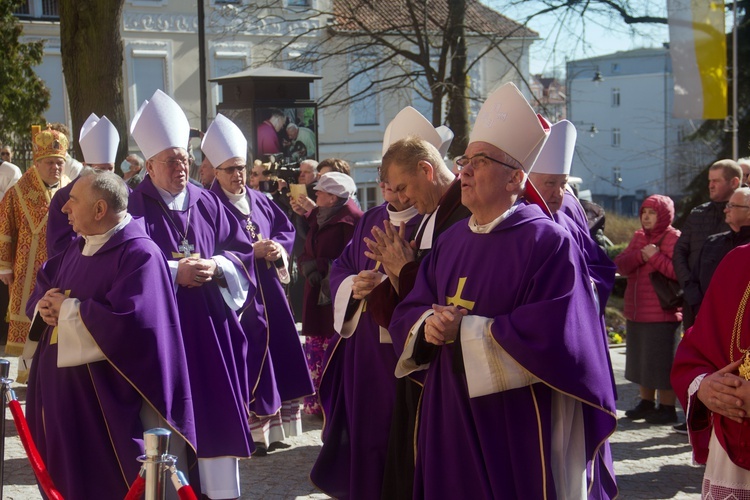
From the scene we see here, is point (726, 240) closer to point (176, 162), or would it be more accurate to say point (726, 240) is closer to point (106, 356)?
point (176, 162)

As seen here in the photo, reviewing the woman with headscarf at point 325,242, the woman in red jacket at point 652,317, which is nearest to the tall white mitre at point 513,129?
the woman with headscarf at point 325,242

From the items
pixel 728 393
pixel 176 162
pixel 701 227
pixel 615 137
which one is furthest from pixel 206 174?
pixel 615 137

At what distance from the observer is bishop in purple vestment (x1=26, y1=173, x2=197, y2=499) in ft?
16.1

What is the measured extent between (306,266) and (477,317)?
4.28m

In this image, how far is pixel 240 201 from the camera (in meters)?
7.45

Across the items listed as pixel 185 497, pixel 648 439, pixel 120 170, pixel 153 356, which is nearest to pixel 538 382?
pixel 185 497

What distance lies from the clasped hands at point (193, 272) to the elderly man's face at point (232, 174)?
1.48m

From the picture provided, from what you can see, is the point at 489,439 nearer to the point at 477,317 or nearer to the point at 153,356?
the point at 477,317

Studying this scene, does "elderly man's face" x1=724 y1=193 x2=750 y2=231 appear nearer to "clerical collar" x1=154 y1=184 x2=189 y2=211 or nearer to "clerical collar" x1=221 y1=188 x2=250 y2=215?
"clerical collar" x1=221 y1=188 x2=250 y2=215

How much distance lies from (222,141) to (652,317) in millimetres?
3561

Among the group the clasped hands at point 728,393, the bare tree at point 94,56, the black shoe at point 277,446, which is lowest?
the black shoe at point 277,446

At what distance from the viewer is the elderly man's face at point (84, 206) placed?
16.3 feet

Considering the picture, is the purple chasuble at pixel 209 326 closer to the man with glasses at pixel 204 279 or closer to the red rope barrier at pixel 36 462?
the man with glasses at pixel 204 279

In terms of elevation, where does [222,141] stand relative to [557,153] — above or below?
above
